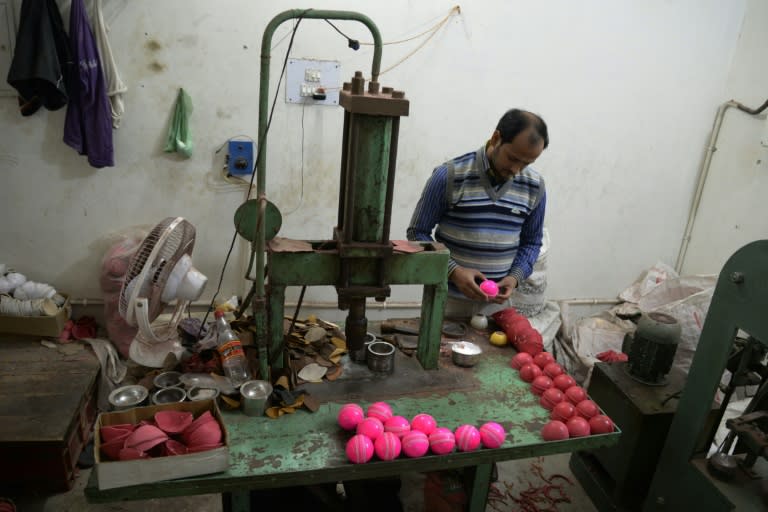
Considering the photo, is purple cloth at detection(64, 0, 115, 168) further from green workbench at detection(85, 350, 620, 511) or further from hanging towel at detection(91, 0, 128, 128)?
green workbench at detection(85, 350, 620, 511)

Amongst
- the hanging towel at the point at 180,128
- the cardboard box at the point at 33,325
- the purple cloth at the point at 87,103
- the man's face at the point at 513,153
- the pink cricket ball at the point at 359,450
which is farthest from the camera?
the hanging towel at the point at 180,128

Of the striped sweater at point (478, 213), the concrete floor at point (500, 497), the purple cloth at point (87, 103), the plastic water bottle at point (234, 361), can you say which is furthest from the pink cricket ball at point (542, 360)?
the purple cloth at point (87, 103)

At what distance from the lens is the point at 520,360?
1.87 meters

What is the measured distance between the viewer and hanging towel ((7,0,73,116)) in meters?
2.59

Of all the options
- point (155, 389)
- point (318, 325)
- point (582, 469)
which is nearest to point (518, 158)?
point (318, 325)

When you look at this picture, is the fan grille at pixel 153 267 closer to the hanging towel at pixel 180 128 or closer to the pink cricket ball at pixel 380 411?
the pink cricket ball at pixel 380 411

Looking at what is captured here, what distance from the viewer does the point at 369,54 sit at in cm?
309

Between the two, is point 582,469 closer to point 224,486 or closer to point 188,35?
point 224,486

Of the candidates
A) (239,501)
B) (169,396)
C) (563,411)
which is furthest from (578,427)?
(169,396)

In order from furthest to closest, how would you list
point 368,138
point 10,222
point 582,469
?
point 10,222
point 582,469
point 368,138

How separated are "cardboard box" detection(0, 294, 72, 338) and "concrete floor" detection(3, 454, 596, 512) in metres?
0.85

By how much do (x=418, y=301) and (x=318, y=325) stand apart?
1.75 metres

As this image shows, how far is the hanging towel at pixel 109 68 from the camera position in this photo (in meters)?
2.76

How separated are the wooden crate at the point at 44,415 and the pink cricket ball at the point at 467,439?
1791 millimetres
